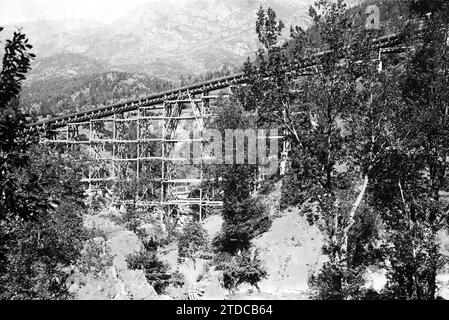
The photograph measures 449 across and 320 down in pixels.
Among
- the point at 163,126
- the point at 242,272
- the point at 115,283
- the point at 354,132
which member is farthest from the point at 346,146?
the point at 163,126

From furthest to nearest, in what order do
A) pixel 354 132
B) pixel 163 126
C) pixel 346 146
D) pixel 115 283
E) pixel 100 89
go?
1. pixel 100 89
2. pixel 163 126
3. pixel 115 283
4. pixel 346 146
5. pixel 354 132

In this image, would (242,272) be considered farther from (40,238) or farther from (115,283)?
(40,238)

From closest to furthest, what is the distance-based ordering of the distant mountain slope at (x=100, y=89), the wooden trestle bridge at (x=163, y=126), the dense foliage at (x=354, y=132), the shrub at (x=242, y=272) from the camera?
1. the dense foliage at (x=354, y=132)
2. the shrub at (x=242, y=272)
3. the wooden trestle bridge at (x=163, y=126)
4. the distant mountain slope at (x=100, y=89)

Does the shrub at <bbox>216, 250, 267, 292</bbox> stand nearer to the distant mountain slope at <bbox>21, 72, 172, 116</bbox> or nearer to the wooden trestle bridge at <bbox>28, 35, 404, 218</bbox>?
the wooden trestle bridge at <bbox>28, 35, 404, 218</bbox>

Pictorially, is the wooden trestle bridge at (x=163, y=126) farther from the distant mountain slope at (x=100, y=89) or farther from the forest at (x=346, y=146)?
the distant mountain slope at (x=100, y=89)

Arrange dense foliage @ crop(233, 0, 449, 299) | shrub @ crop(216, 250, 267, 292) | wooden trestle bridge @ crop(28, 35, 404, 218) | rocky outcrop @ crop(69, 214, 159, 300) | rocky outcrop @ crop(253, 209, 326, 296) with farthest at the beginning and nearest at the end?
wooden trestle bridge @ crop(28, 35, 404, 218) < shrub @ crop(216, 250, 267, 292) < rocky outcrop @ crop(253, 209, 326, 296) < rocky outcrop @ crop(69, 214, 159, 300) < dense foliage @ crop(233, 0, 449, 299)

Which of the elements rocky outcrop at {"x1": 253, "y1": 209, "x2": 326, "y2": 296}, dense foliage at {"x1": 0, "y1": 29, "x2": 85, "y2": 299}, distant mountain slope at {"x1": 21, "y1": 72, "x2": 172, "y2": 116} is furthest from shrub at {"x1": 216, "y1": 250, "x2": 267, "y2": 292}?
distant mountain slope at {"x1": 21, "y1": 72, "x2": 172, "y2": 116}

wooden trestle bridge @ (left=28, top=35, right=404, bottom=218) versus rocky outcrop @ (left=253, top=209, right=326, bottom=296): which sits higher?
wooden trestle bridge @ (left=28, top=35, right=404, bottom=218)

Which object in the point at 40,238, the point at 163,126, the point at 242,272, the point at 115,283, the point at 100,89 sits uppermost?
the point at 100,89

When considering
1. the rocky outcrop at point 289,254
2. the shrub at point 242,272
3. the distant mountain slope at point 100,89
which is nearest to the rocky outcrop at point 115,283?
the shrub at point 242,272
